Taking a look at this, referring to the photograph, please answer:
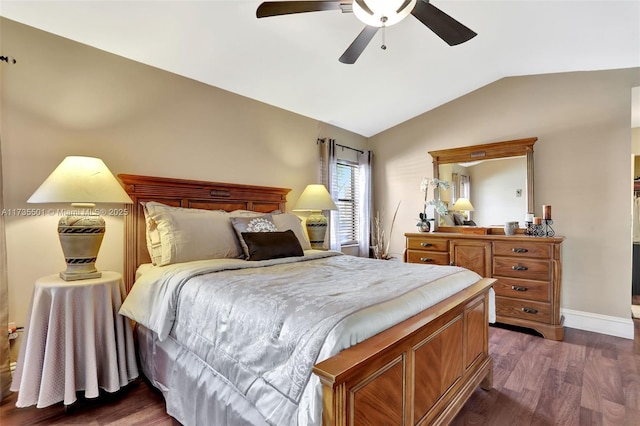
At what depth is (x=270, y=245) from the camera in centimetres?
247

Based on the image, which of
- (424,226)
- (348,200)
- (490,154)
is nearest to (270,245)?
(348,200)

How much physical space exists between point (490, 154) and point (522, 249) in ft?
4.11

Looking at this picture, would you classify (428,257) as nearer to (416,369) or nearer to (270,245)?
(270,245)

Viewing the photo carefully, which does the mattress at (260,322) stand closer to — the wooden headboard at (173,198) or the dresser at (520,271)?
the wooden headboard at (173,198)

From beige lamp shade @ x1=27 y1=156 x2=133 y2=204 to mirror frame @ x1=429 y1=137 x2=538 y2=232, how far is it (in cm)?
371

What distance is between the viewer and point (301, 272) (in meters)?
2.01

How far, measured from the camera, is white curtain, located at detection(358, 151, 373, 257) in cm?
475

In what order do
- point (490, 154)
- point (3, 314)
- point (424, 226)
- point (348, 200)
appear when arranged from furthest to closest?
point (348, 200), point (424, 226), point (490, 154), point (3, 314)

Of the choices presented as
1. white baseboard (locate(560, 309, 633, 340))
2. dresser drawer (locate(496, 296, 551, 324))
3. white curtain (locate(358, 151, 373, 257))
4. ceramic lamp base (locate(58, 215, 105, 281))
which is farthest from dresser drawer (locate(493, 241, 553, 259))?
ceramic lamp base (locate(58, 215, 105, 281))

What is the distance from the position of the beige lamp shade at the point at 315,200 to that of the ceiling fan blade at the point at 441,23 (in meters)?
2.05

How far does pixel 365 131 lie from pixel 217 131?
250cm

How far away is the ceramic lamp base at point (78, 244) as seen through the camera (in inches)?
78.1

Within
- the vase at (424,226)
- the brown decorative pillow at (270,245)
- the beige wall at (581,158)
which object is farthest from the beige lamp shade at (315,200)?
the beige wall at (581,158)

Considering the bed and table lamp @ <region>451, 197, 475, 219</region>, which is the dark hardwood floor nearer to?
the bed
